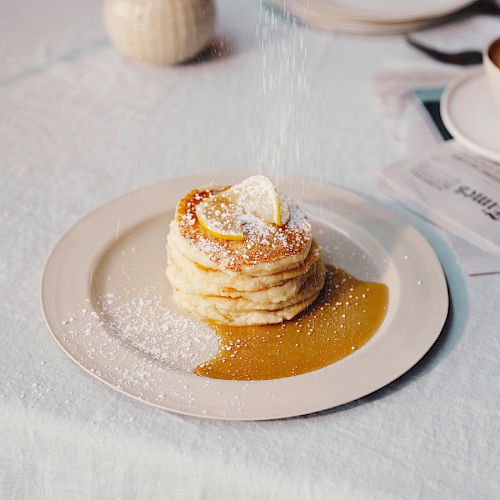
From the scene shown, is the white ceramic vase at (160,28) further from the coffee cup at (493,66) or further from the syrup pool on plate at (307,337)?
the syrup pool on plate at (307,337)

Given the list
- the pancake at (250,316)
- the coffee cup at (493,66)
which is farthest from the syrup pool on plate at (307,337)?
the coffee cup at (493,66)

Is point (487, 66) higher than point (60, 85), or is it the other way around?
point (487, 66)

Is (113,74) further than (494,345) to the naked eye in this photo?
Yes

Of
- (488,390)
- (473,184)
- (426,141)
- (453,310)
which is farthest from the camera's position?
(426,141)

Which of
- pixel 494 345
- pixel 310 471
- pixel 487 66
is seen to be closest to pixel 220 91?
pixel 487 66

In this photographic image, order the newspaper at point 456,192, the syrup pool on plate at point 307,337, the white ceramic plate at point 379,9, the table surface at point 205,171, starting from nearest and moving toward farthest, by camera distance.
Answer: the table surface at point 205,171 → the syrup pool on plate at point 307,337 → the newspaper at point 456,192 → the white ceramic plate at point 379,9

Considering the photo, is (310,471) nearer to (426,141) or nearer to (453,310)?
(453,310)

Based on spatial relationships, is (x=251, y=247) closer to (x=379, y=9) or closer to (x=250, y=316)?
(x=250, y=316)

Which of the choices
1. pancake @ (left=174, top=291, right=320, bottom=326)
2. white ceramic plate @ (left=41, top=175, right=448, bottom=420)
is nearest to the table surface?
white ceramic plate @ (left=41, top=175, right=448, bottom=420)
